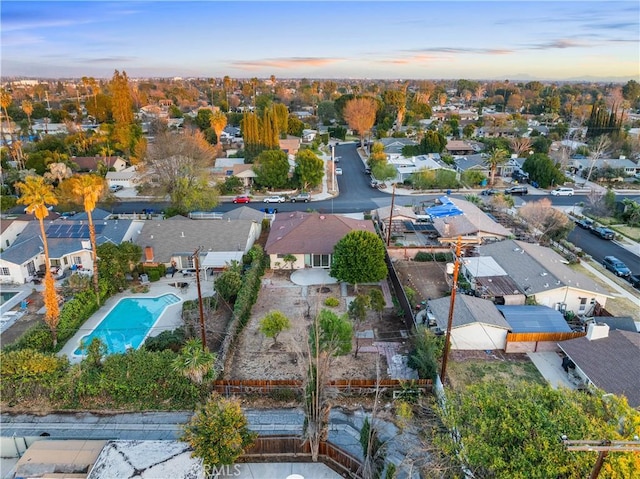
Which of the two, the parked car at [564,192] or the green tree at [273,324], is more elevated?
the green tree at [273,324]

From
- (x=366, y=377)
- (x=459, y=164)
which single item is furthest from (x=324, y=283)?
(x=459, y=164)

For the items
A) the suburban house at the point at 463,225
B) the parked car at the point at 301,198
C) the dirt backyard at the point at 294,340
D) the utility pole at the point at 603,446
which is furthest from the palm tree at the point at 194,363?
the parked car at the point at 301,198

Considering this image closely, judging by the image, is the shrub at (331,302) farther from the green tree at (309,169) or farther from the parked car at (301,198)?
the green tree at (309,169)

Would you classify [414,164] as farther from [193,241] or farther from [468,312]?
[468,312]

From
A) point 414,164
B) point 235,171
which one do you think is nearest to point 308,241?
point 235,171

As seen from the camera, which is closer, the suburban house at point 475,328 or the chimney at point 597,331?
the chimney at point 597,331

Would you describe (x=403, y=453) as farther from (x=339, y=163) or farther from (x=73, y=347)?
(x=339, y=163)

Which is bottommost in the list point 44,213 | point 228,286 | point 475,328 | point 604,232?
point 604,232
